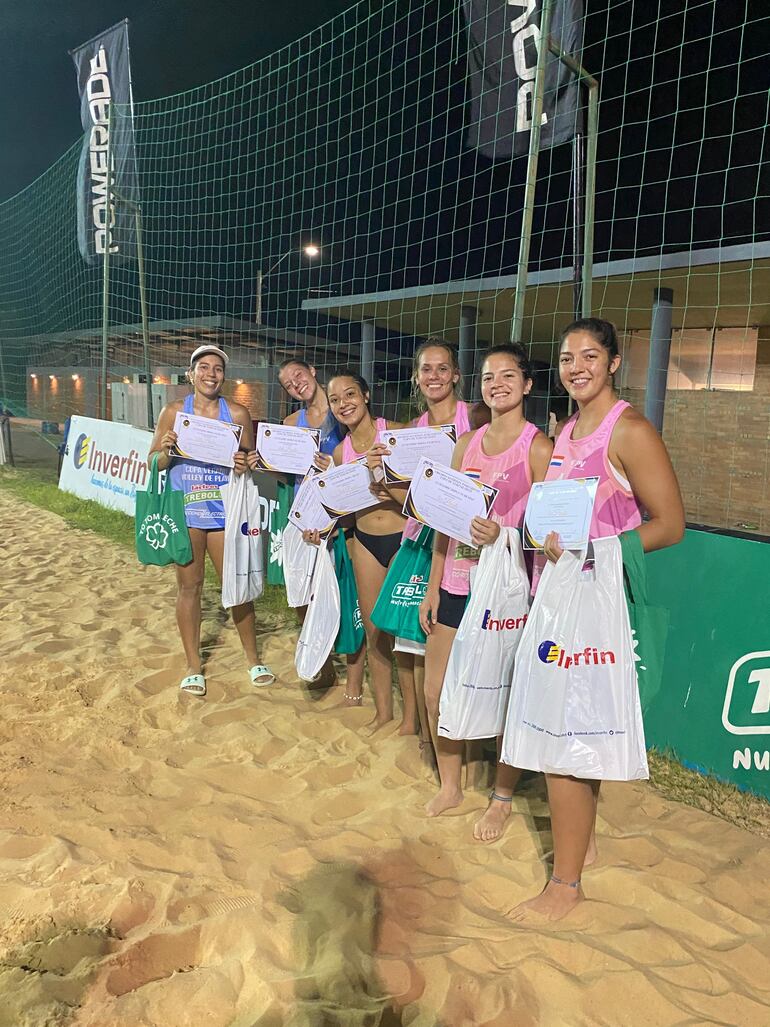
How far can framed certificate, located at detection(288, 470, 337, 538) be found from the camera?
279 centimetres

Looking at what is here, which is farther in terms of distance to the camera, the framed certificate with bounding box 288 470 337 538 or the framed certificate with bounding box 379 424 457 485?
the framed certificate with bounding box 288 470 337 538

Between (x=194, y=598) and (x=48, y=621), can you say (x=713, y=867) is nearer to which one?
(x=194, y=598)

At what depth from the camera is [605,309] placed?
10.5 m

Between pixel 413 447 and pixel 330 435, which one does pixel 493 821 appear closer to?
pixel 413 447

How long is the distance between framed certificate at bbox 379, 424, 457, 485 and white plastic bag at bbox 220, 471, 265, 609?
983 millimetres

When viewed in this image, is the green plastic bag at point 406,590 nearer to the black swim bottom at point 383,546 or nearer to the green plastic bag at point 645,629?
the black swim bottom at point 383,546

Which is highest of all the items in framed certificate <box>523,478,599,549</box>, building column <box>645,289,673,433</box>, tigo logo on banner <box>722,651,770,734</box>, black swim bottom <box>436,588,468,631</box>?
building column <box>645,289,673,433</box>

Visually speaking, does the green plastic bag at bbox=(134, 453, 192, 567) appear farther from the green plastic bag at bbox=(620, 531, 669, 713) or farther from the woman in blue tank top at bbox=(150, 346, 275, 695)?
the green plastic bag at bbox=(620, 531, 669, 713)

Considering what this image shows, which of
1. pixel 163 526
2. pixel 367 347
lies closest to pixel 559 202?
pixel 367 347

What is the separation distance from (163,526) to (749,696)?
2603 millimetres

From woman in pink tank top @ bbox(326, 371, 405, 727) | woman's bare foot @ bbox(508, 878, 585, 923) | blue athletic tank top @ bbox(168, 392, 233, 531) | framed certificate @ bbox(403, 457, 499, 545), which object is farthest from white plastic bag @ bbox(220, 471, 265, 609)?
woman's bare foot @ bbox(508, 878, 585, 923)

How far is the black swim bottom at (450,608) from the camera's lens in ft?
6.82

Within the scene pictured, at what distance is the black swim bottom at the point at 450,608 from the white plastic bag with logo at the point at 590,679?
0.48 m

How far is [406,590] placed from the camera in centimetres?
235
